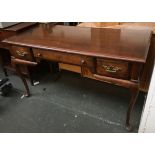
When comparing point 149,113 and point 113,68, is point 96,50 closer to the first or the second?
point 113,68

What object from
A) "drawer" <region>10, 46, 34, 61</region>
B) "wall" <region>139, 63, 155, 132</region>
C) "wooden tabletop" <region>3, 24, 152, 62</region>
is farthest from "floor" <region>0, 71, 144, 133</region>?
"wooden tabletop" <region>3, 24, 152, 62</region>

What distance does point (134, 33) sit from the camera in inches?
53.4

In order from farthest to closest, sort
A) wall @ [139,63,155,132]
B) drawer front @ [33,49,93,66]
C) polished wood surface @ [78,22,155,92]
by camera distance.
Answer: polished wood surface @ [78,22,155,92]
drawer front @ [33,49,93,66]
wall @ [139,63,155,132]

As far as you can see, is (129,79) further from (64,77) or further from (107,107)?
(64,77)

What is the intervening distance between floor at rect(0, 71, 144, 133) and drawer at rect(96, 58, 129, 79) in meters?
0.53

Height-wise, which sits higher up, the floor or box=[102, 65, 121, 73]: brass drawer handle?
box=[102, 65, 121, 73]: brass drawer handle

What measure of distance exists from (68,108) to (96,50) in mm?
751

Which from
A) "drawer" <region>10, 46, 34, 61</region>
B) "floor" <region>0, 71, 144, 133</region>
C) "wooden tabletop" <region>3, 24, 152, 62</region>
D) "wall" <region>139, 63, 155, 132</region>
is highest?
"wooden tabletop" <region>3, 24, 152, 62</region>

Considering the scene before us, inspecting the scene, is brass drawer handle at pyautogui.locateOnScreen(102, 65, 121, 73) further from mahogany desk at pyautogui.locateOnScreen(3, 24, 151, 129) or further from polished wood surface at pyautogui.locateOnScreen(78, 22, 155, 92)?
polished wood surface at pyautogui.locateOnScreen(78, 22, 155, 92)

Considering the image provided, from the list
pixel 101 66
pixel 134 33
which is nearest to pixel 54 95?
pixel 101 66

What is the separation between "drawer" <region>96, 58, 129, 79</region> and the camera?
3.51ft

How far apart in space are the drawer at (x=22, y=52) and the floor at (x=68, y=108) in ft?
1.71

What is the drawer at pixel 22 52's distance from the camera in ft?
4.68

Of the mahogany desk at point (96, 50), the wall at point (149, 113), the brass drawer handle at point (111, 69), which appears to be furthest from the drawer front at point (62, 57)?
the wall at point (149, 113)
